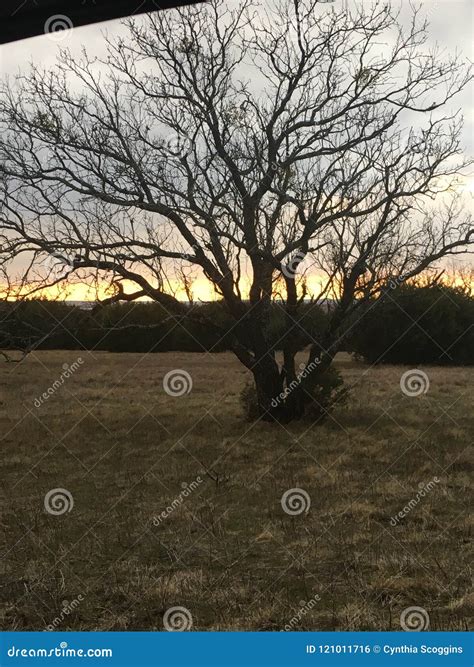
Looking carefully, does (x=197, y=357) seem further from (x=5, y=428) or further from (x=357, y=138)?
(x=357, y=138)

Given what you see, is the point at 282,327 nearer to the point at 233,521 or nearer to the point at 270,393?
the point at 270,393

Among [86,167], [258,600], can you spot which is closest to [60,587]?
[258,600]

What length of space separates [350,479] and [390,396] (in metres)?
8.49

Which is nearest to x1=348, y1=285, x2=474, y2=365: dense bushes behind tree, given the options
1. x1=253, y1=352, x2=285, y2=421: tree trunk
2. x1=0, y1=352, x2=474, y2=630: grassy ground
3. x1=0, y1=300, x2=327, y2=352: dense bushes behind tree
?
x1=0, y1=352, x2=474, y2=630: grassy ground

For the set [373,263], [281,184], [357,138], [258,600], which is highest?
[357,138]

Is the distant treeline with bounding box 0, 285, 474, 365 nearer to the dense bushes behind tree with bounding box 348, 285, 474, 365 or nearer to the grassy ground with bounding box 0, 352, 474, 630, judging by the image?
the dense bushes behind tree with bounding box 348, 285, 474, 365

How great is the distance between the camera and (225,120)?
35.6 ft

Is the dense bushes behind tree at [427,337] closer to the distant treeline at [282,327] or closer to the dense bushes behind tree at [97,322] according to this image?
the distant treeline at [282,327]

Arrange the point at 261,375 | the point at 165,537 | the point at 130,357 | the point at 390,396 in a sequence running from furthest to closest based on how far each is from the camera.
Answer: the point at 130,357, the point at 390,396, the point at 261,375, the point at 165,537

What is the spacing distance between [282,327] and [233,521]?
6.18 metres

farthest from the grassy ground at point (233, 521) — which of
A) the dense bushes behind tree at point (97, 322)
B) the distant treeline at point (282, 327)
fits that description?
the distant treeline at point (282, 327)

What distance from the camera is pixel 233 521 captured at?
20.8ft

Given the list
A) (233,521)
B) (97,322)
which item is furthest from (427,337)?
(233,521)

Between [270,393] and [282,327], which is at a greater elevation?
[282,327]
